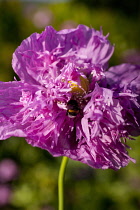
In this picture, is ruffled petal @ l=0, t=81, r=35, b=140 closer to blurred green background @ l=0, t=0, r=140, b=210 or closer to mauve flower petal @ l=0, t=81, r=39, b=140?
mauve flower petal @ l=0, t=81, r=39, b=140

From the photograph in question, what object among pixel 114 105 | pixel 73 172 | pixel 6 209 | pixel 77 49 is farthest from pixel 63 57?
pixel 6 209

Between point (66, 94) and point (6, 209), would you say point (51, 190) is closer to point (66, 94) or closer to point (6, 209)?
point (6, 209)

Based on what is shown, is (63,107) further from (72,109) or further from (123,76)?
(123,76)

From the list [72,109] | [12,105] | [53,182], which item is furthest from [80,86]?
[53,182]

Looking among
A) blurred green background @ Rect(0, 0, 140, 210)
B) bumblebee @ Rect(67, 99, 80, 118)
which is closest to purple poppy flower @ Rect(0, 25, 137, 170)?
bumblebee @ Rect(67, 99, 80, 118)

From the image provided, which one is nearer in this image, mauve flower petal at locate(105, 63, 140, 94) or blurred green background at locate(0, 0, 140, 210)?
mauve flower petal at locate(105, 63, 140, 94)

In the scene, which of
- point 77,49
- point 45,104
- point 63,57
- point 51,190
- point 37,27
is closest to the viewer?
point 45,104

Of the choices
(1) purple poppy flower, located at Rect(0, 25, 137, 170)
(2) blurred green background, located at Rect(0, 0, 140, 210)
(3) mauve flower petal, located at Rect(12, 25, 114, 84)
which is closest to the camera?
(1) purple poppy flower, located at Rect(0, 25, 137, 170)

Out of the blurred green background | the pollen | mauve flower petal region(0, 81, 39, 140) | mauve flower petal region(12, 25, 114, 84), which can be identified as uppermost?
mauve flower petal region(12, 25, 114, 84)
